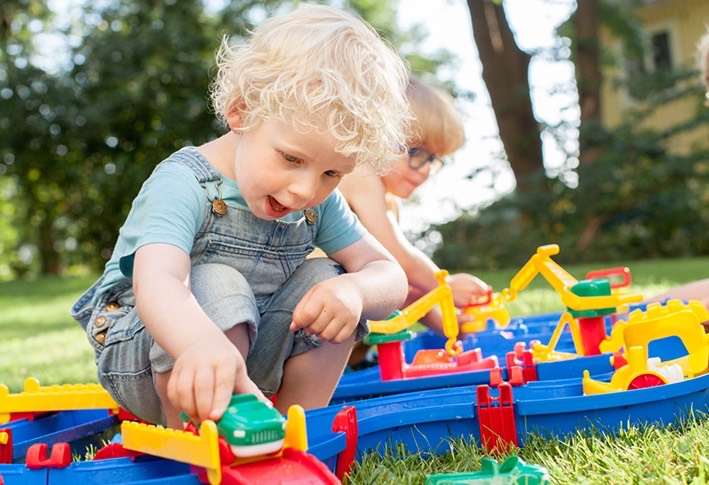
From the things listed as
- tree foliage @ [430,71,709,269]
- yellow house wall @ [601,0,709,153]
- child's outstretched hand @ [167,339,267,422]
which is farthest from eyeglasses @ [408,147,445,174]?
yellow house wall @ [601,0,709,153]

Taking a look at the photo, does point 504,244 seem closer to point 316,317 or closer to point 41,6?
point 316,317

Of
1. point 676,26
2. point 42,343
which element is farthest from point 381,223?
point 676,26

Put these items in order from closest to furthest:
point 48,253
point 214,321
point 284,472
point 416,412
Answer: point 284,472 < point 214,321 < point 416,412 < point 48,253

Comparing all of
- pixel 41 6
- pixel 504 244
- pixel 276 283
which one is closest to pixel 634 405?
pixel 276 283

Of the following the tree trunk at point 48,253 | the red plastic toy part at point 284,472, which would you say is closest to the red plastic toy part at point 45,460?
the red plastic toy part at point 284,472

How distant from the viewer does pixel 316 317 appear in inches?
64.4

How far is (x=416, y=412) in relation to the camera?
1.78 meters

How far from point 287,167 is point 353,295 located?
279mm

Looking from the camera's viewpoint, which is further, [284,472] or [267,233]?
[267,233]

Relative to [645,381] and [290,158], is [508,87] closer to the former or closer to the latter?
[645,381]

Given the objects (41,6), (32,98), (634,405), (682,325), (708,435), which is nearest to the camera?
(708,435)

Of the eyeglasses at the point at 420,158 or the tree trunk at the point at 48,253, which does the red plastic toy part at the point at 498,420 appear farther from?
the tree trunk at the point at 48,253

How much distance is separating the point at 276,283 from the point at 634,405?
2.66 feet

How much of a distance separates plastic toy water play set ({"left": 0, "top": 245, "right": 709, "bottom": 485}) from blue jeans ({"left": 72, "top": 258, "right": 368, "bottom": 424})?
196mm
